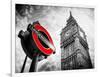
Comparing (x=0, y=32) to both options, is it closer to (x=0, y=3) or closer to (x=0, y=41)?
(x=0, y=41)

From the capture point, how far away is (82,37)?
2.87 metres

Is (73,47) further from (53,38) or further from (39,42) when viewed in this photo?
(39,42)

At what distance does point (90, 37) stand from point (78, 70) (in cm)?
44

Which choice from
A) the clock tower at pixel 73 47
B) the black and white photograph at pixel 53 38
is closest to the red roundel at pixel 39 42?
the black and white photograph at pixel 53 38

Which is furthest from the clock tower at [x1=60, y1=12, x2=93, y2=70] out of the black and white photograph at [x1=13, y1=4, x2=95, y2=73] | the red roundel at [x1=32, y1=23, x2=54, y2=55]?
the red roundel at [x1=32, y1=23, x2=54, y2=55]

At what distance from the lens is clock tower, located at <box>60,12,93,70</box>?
9.13 feet

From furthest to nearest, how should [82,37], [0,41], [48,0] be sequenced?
[82,37], [48,0], [0,41]

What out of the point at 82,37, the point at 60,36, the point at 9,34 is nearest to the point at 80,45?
the point at 82,37

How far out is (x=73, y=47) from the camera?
2824 mm

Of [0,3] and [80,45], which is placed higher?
[0,3]

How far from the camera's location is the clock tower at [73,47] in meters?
2.78

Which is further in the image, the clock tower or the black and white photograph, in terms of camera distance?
the clock tower

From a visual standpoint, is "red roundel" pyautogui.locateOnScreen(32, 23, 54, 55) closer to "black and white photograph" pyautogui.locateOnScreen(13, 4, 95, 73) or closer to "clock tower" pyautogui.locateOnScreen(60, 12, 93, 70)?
"black and white photograph" pyautogui.locateOnScreen(13, 4, 95, 73)

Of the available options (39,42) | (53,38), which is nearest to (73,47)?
(53,38)
